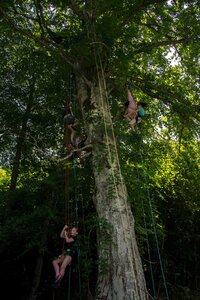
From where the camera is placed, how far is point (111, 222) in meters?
4.43

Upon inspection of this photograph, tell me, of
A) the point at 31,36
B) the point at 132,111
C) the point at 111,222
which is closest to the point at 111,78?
the point at 132,111

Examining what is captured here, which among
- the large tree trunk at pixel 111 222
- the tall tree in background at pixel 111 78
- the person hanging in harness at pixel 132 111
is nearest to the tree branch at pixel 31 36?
the tall tree in background at pixel 111 78

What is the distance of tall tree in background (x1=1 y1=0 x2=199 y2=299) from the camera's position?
4070 mm

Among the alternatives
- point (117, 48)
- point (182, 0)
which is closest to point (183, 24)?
point (182, 0)

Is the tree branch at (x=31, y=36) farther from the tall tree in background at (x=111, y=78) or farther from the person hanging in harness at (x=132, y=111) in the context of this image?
the person hanging in harness at (x=132, y=111)

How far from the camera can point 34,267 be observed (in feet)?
26.8

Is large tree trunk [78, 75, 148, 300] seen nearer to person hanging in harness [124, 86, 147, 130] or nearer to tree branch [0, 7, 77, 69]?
person hanging in harness [124, 86, 147, 130]

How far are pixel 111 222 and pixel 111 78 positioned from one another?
404 centimetres

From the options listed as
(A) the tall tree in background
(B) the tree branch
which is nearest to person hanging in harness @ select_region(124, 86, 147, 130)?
(A) the tall tree in background

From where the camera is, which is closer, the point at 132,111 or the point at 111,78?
the point at 132,111

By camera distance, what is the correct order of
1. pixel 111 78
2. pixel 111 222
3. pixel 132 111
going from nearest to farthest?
pixel 111 222 → pixel 132 111 → pixel 111 78

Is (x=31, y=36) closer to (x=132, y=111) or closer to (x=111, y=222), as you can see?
(x=132, y=111)

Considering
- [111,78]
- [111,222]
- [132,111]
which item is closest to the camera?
[111,222]

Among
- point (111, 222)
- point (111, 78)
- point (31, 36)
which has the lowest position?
point (111, 222)
